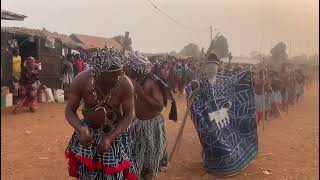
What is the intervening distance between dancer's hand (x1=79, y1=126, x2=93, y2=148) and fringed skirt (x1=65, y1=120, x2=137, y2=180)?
0.13m

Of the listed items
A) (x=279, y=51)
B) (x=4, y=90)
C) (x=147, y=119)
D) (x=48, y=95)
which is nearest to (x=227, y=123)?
(x=147, y=119)

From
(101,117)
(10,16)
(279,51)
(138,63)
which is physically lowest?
(101,117)

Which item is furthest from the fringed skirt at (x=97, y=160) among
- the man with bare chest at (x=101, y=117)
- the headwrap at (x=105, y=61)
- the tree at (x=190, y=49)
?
the tree at (x=190, y=49)

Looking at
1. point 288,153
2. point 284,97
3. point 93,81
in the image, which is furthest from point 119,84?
point 284,97

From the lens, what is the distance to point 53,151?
7.87m

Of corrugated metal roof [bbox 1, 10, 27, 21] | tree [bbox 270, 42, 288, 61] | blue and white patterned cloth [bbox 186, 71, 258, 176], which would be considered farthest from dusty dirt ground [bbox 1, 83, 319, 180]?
tree [bbox 270, 42, 288, 61]

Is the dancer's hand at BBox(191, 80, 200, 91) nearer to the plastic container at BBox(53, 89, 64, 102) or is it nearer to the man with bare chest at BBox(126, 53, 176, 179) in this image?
the man with bare chest at BBox(126, 53, 176, 179)

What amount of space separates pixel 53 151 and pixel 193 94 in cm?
266

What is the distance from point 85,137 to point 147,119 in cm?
179

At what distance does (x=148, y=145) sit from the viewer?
5207mm

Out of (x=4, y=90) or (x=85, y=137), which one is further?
(x=4, y=90)

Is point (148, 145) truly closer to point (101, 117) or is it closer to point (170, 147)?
point (101, 117)

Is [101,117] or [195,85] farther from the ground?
[195,85]

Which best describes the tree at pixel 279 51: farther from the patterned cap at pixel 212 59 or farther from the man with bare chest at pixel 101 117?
the man with bare chest at pixel 101 117
